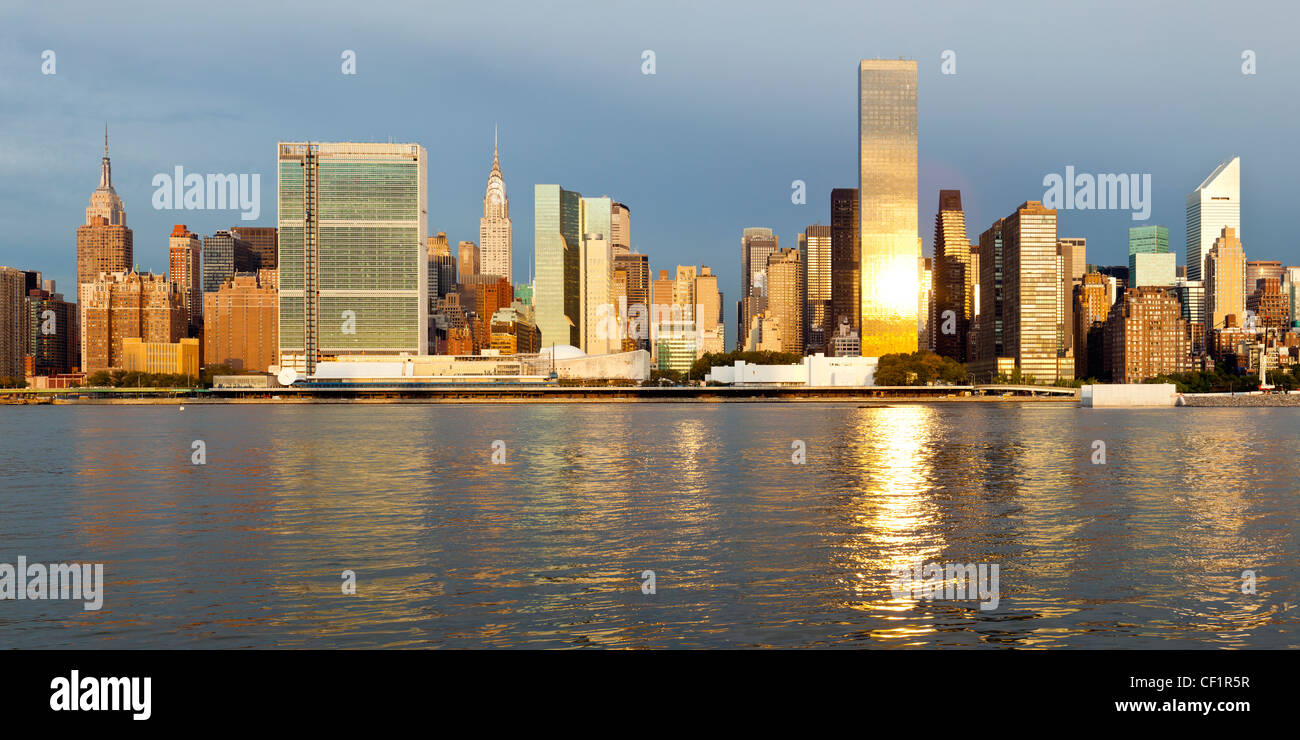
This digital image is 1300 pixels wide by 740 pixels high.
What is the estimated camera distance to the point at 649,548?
31.8 metres

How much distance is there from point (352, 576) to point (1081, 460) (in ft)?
192

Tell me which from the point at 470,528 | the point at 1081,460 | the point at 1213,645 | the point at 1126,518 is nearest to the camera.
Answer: the point at 1213,645

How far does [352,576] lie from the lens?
26.9 m

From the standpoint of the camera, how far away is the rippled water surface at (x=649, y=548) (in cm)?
2128

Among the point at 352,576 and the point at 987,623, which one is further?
the point at 352,576

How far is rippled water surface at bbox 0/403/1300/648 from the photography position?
2128cm
